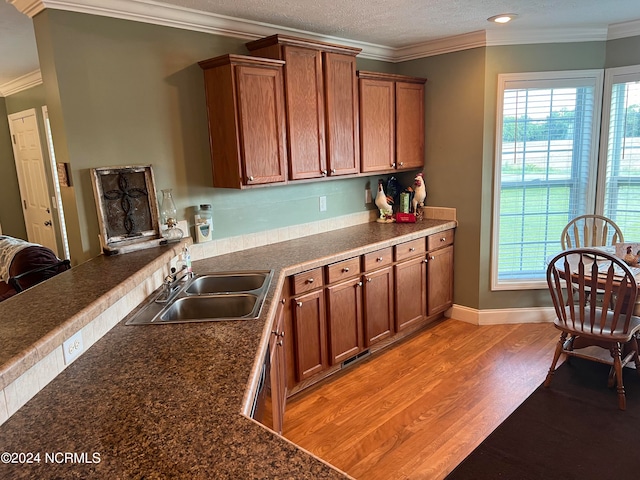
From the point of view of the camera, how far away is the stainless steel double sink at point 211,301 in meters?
1.98

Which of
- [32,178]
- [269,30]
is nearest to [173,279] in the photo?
[269,30]

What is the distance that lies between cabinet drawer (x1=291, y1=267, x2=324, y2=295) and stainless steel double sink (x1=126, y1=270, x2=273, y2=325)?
0.86 ft

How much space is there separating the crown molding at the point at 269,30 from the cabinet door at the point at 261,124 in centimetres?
41

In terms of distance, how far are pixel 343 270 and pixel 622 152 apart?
2531 millimetres

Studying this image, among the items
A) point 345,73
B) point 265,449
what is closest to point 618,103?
point 345,73

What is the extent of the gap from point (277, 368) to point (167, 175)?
4.45ft

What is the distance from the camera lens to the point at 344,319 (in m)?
3.17

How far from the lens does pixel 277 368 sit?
7.66ft

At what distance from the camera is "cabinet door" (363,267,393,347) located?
3.33 m

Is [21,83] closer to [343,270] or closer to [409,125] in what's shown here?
[409,125]

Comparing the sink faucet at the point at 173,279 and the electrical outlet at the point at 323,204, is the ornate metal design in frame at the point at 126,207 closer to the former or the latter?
the sink faucet at the point at 173,279

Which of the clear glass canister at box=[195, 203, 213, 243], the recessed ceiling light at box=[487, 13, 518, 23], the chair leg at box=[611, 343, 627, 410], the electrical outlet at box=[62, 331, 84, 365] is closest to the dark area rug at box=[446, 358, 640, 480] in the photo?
the chair leg at box=[611, 343, 627, 410]

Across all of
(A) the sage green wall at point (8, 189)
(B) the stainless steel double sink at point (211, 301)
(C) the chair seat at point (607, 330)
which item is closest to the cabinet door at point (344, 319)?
(B) the stainless steel double sink at point (211, 301)

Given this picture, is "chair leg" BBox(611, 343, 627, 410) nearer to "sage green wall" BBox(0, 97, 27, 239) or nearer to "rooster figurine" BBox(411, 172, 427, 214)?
"rooster figurine" BBox(411, 172, 427, 214)
